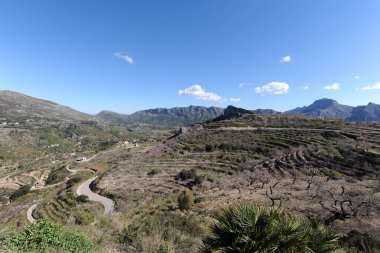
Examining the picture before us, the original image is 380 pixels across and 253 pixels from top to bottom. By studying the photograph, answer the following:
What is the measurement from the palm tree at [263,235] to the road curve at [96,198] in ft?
89.8

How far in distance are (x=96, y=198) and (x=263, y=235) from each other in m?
42.9

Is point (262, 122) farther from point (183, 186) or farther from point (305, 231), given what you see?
point (305, 231)

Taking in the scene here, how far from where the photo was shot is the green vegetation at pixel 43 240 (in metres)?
7.04

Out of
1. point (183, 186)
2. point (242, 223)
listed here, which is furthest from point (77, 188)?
point (242, 223)

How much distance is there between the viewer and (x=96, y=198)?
45.0 meters

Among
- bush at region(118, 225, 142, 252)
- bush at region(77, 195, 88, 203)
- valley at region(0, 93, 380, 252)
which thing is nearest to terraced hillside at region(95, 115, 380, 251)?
valley at region(0, 93, 380, 252)

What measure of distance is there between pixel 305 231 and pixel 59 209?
4419cm

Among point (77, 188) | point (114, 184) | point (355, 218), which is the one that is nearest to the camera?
point (355, 218)

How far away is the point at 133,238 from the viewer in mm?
10742

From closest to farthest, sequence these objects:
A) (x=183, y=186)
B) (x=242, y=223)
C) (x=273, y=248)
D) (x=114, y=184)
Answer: (x=273, y=248) < (x=242, y=223) < (x=183, y=186) < (x=114, y=184)

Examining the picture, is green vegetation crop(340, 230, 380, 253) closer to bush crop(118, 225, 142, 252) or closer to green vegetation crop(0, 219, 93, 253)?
bush crop(118, 225, 142, 252)

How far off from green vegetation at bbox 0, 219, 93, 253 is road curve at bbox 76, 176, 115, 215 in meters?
24.8

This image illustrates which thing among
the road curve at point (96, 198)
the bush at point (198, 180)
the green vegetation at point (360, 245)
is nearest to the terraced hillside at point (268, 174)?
the bush at point (198, 180)

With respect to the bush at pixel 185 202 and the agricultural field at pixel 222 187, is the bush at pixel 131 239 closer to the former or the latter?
the agricultural field at pixel 222 187
